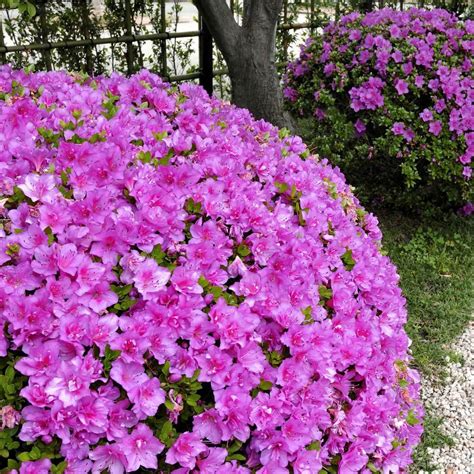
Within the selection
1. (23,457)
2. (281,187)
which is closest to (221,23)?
(281,187)

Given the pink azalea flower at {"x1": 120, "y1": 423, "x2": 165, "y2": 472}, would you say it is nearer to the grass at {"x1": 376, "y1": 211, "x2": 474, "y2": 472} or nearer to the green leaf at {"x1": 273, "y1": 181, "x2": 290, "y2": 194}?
the green leaf at {"x1": 273, "y1": 181, "x2": 290, "y2": 194}

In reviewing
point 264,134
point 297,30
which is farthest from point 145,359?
point 297,30

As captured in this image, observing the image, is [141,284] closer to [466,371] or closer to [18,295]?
[18,295]

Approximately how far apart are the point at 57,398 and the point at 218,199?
0.70 m

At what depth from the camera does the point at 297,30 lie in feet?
24.6

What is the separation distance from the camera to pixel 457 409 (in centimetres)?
374

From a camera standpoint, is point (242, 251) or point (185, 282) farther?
point (242, 251)

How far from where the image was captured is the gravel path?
338 centimetres

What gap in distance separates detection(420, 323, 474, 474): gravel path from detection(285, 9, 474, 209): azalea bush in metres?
1.47

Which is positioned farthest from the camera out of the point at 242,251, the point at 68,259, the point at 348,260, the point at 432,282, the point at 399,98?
the point at 399,98

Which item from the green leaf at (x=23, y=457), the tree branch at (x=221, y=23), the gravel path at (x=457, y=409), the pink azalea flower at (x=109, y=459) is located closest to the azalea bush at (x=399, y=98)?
the tree branch at (x=221, y=23)

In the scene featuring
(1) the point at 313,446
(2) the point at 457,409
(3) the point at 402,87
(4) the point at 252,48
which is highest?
(4) the point at 252,48

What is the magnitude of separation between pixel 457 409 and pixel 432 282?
4.42 ft

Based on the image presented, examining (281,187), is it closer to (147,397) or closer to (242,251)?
(242,251)
